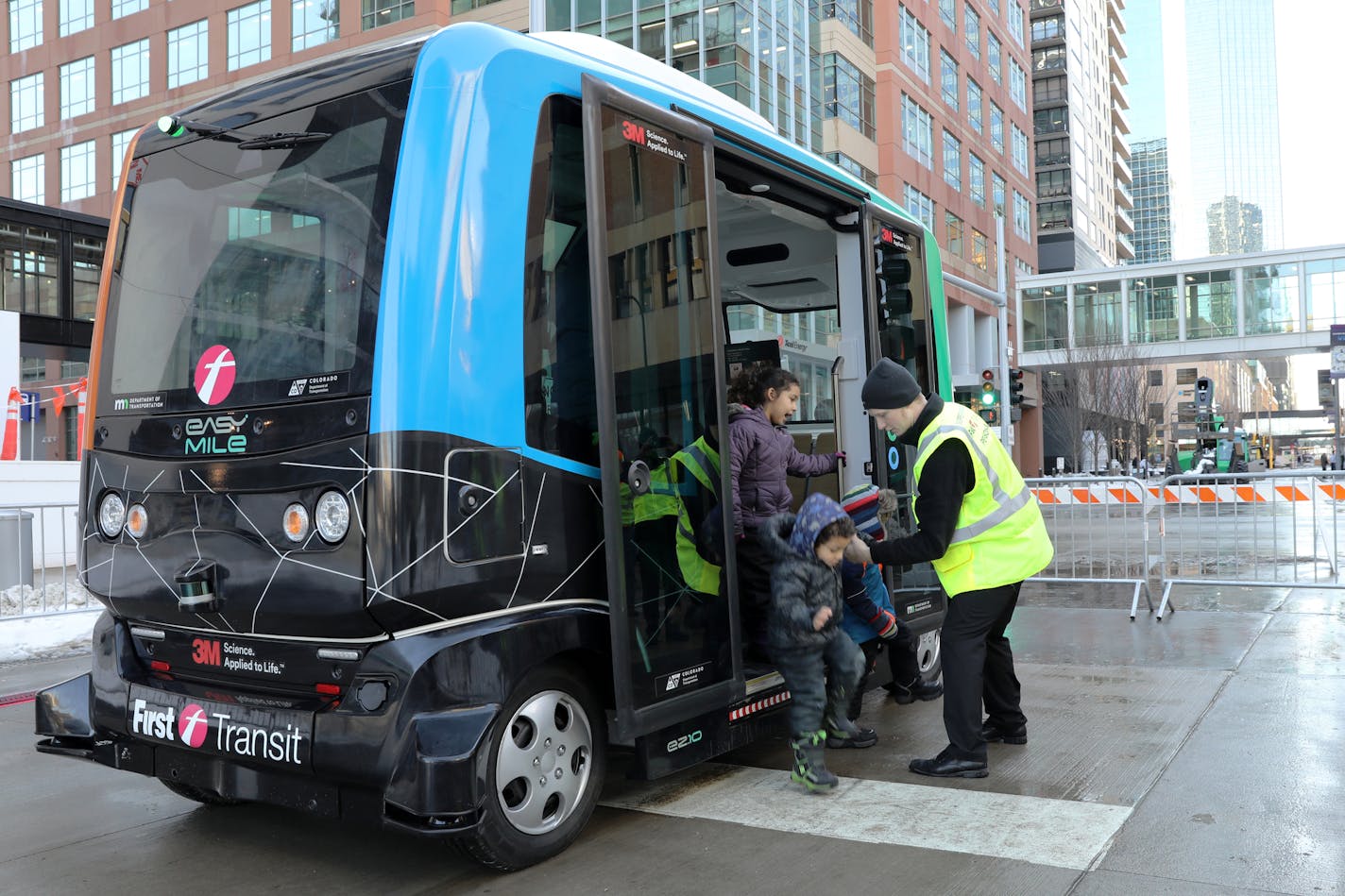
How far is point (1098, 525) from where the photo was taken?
11023 mm

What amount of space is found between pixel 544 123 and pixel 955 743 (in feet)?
10.6

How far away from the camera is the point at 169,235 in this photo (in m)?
4.25

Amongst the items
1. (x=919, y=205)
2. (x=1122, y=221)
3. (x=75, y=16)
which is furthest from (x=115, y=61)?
(x=1122, y=221)

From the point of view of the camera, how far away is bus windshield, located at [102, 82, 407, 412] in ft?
12.0

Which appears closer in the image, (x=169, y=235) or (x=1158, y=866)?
(x=1158, y=866)

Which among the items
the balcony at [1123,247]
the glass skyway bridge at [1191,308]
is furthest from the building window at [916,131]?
the balcony at [1123,247]

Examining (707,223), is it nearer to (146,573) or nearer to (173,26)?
(146,573)

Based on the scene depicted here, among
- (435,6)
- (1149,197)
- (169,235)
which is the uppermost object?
(1149,197)

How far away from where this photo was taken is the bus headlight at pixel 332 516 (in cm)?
348

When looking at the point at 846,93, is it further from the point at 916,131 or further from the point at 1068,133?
the point at 1068,133

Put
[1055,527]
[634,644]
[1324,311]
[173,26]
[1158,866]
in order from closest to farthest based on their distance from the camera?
[1158,866]
[634,644]
[1055,527]
[173,26]
[1324,311]

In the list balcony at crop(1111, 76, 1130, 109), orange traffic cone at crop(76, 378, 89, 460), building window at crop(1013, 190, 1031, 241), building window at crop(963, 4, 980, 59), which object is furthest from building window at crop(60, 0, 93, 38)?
balcony at crop(1111, 76, 1130, 109)

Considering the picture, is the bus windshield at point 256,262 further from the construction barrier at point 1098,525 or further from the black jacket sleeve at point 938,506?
the construction barrier at point 1098,525

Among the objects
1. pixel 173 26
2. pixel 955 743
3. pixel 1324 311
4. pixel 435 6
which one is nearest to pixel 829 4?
pixel 435 6
